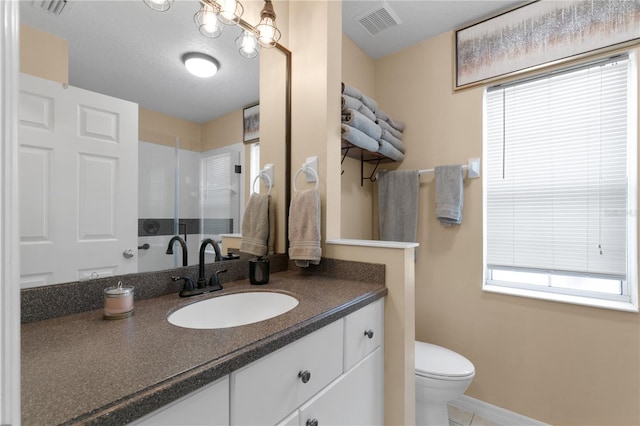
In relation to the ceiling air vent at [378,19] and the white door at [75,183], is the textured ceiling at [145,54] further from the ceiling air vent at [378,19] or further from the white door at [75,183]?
the ceiling air vent at [378,19]

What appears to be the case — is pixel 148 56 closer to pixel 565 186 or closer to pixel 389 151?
pixel 389 151

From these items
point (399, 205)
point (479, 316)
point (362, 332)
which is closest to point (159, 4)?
point (362, 332)

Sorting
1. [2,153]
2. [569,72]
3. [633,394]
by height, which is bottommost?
[633,394]

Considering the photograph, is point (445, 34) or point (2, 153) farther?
point (445, 34)

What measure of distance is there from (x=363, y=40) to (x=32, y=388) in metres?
2.36

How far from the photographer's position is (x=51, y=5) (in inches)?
30.7

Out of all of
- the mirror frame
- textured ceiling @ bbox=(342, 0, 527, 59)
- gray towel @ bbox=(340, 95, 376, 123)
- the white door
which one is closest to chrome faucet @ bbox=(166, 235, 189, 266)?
the white door

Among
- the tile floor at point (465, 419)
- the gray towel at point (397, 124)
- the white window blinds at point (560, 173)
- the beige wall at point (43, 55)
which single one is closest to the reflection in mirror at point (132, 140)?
the beige wall at point (43, 55)

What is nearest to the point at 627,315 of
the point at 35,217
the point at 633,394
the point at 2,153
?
the point at 633,394

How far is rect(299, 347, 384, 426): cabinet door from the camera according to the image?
2.70 feet

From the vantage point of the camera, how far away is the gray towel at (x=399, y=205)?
6.56ft

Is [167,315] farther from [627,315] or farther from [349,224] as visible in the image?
[627,315]

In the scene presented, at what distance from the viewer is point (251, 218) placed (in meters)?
1.41

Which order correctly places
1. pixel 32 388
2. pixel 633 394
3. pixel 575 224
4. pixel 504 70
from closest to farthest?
pixel 32 388 → pixel 633 394 → pixel 575 224 → pixel 504 70
